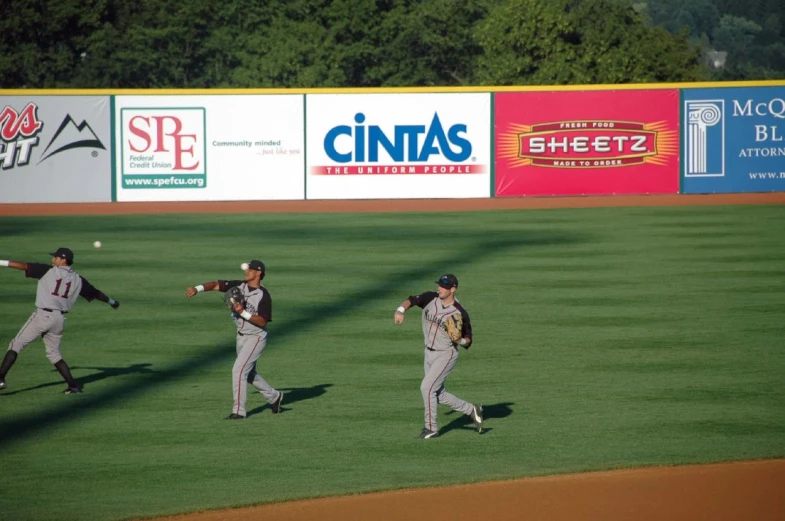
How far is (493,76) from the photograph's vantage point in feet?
157

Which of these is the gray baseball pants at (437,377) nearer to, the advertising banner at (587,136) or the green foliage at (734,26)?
the advertising banner at (587,136)

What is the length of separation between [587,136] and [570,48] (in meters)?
14.8

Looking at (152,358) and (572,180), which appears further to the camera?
(572,180)

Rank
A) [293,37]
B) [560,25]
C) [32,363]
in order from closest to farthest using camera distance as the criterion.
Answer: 1. [32,363]
2. [560,25]
3. [293,37]

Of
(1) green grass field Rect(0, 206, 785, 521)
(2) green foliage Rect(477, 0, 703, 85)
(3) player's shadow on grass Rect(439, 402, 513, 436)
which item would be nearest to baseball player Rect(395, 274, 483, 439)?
(1) green grass field Rect(0, 206, 785, 521)

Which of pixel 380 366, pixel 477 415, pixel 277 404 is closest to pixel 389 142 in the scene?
pixel 380 366

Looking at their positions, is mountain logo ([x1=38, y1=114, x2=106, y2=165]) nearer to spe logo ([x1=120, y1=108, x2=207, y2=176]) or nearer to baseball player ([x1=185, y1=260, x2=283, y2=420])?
spe logo ([x1=120, y1=108, x2=207, y2=176])

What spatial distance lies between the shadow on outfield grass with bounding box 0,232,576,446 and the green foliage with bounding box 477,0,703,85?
20.7m

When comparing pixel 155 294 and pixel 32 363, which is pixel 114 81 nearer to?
pixel 155 294

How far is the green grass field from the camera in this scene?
10.8 m

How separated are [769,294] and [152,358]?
34.2 feet

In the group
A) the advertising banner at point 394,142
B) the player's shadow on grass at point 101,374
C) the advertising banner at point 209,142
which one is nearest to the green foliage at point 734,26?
the advertising banner at point 394,142

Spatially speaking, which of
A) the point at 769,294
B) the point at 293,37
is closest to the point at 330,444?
the point at 769,294

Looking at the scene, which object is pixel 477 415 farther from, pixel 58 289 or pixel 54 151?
pixel 54 151
